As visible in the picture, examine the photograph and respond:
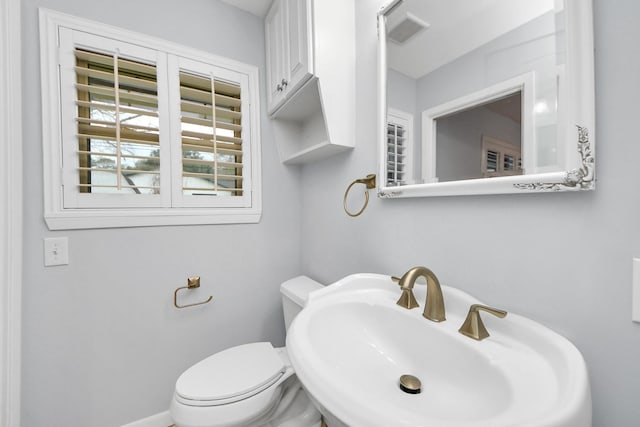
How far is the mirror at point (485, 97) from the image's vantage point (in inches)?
20.9

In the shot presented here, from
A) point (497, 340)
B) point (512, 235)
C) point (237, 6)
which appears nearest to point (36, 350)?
point (497, 340)

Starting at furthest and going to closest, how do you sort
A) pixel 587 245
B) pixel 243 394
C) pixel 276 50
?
pixel 276 50 < pixel 243 394 < pixel 587 245

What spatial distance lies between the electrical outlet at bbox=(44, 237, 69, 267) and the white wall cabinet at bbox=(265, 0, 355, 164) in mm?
1152

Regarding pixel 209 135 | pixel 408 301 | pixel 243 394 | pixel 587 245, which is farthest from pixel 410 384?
pixel 209 135

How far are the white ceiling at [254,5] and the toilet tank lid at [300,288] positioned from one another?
5.27 feet

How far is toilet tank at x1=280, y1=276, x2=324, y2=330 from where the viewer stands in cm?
131

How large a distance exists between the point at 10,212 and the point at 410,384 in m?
1.53

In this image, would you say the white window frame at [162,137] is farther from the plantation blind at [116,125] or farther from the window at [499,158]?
the window at [499,158]

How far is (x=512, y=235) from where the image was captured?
660 mm

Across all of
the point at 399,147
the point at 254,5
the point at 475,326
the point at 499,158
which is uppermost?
the point at 254,5

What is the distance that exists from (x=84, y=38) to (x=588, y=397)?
1989 mm

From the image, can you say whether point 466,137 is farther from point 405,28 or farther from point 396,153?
point 405,28

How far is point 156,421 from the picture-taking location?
1.30m

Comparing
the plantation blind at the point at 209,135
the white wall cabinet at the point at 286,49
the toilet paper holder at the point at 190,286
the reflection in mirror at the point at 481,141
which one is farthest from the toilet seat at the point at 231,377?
the white wall cabinet at the point at 286,49
